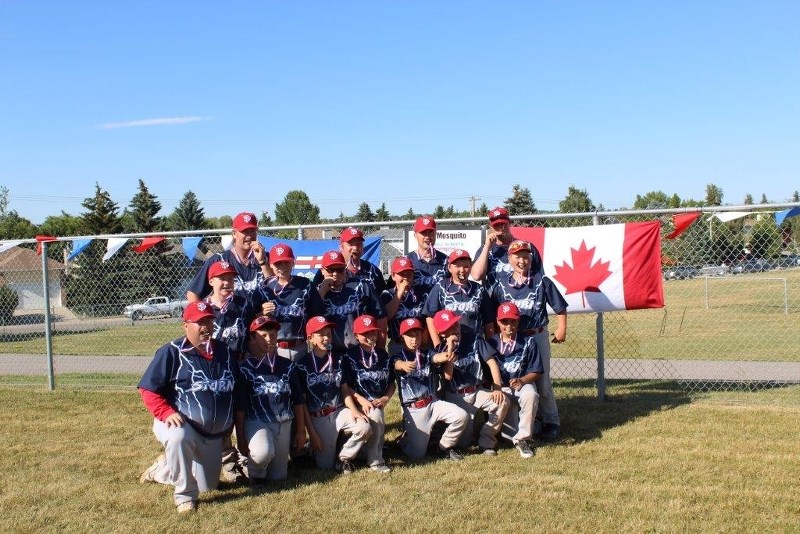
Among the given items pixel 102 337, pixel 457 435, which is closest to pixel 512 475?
pixel 457 435

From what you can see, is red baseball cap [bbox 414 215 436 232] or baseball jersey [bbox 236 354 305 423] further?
red baseball cap [bbox 414 215 436 232]

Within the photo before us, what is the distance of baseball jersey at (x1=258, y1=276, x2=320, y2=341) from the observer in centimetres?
573

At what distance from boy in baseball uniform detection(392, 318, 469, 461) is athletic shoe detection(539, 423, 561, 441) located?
2.84 feet

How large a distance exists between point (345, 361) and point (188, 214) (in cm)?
3940

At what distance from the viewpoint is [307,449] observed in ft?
19.7

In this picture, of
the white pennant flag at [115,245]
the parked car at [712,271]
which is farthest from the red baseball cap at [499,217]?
the parked car at [712,271]

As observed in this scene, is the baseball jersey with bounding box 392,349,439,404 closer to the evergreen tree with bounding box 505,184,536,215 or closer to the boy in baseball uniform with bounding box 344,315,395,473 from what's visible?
the boy in baseball uniform with bounding box 344,315,395,473

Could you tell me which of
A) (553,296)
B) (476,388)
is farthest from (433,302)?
(553,296)

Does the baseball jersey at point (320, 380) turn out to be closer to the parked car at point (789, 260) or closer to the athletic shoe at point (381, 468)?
the athletic shoe at point (381, 468)

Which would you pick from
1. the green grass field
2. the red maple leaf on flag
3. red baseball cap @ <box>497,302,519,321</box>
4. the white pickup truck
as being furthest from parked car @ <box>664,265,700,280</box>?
the white pickup truck

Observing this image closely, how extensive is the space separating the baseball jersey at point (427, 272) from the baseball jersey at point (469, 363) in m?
0.58

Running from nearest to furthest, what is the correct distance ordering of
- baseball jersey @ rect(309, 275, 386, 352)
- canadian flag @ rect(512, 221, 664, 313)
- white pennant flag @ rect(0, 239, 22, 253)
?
1. baseball jersey @ rect(309, 275, 386, 352)
2. canadian flag @ rect(512, 221, 664, 313)
3. white pennant flag @ rect(0, 239, 22, 253)

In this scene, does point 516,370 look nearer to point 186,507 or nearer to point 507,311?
point 507,311

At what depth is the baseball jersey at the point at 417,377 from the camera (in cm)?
597
